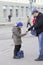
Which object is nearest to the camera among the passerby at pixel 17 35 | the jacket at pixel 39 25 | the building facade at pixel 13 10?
the jacket at pixel 39 25

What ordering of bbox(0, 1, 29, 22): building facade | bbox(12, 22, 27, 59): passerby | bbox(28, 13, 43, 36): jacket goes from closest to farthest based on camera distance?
bbox(28, 13, 43, 36): jacket < bbox(12, 22, 27, 59): passerby < bbox(0, 1, 29, 22): building facade

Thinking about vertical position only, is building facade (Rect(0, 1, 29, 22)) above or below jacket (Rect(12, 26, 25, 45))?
below

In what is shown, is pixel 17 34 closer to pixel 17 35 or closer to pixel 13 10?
pixel 17 35

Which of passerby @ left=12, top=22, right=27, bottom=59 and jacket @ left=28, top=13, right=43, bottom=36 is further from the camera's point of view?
passerby @ left=12, top=22, right=27, bottom=59

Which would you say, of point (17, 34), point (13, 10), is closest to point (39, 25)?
point (17, 34)

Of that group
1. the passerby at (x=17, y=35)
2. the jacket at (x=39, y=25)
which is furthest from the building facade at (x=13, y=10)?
the jacket at (x=39, y=25)

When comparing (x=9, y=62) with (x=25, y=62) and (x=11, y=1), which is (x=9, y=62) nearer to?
(x=25, y=62)

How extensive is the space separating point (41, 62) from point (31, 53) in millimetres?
2346

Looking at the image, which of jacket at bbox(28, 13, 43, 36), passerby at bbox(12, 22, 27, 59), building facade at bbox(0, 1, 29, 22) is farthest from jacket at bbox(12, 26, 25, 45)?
building facade at bbox(0, 1, 29, 22)

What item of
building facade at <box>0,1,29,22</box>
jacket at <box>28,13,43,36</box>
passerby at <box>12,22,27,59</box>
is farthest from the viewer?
building facade at <box>0,1,29,22</box>

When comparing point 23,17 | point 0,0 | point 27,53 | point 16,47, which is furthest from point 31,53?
point 23,17

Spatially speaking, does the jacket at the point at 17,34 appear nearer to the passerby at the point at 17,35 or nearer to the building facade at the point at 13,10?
the passerby at the point at 17,35

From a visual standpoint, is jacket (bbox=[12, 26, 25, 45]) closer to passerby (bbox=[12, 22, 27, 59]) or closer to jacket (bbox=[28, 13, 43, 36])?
passerby (bbox=[12, 22, 27, 59])

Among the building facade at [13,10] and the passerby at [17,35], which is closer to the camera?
the passerby at [17,35]
